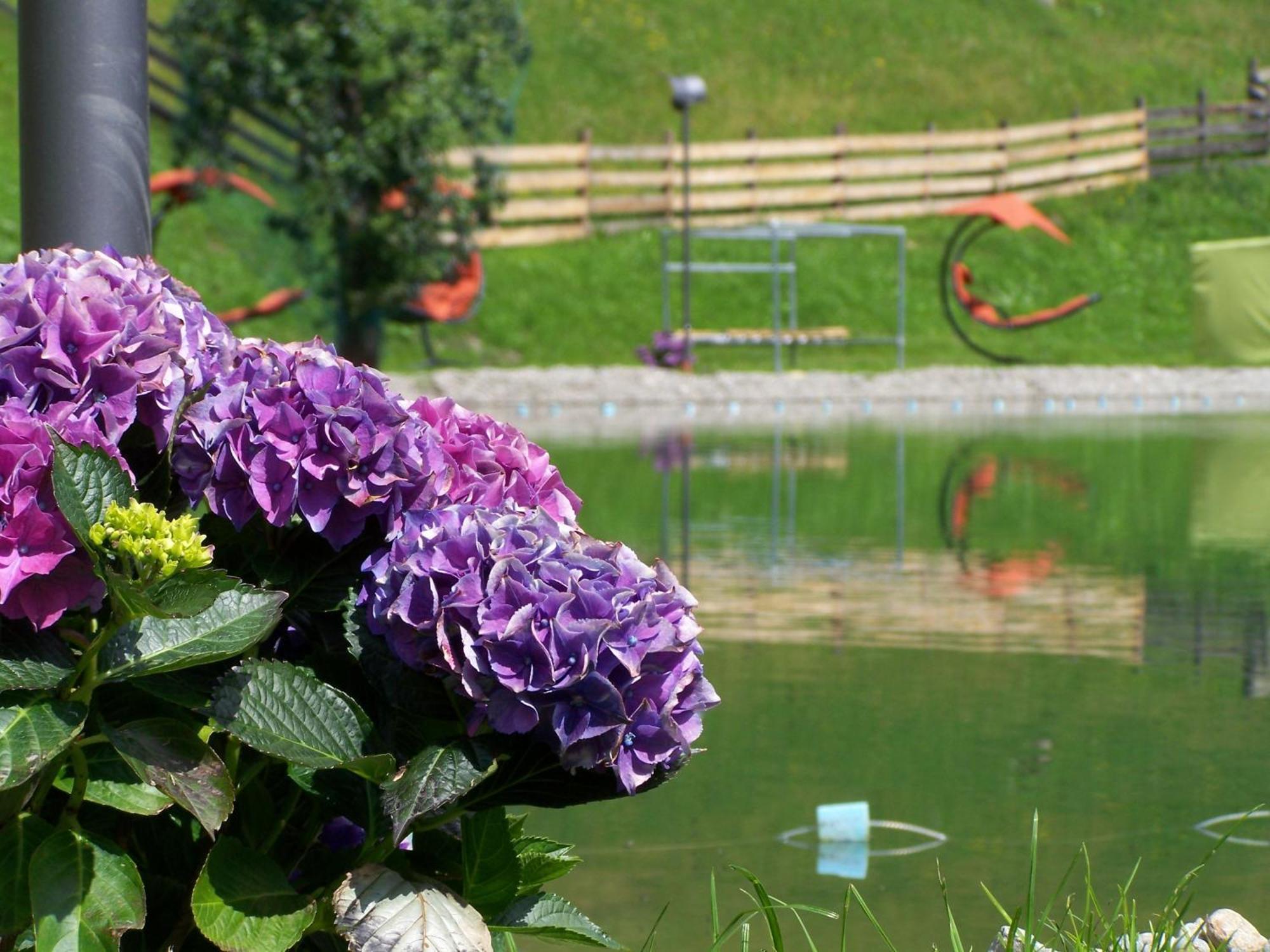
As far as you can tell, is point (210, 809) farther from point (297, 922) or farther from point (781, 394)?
point (781, 394)

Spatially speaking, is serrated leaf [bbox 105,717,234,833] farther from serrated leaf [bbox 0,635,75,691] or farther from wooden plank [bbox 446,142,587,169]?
wooden plank [bbox 446,142,587,169]

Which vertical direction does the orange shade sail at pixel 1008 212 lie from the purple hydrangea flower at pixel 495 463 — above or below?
above

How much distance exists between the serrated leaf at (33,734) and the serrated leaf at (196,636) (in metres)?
0.06

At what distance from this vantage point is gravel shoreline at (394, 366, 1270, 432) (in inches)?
755

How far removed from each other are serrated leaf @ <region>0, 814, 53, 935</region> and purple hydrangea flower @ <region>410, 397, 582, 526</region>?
0.63 m

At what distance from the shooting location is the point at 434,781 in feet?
6.50

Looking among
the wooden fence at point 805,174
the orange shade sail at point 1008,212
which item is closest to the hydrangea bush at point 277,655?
the orange shade sail at point 1008,212

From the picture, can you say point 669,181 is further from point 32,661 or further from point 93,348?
point 32,661

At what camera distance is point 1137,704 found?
555 centimetres

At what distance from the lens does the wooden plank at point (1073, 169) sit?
37.1 metres

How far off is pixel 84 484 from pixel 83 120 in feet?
3.02

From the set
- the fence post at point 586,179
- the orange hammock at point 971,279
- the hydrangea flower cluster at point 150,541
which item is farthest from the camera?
the fence post at point 586,179

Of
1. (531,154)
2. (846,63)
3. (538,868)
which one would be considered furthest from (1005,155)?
(538,868)

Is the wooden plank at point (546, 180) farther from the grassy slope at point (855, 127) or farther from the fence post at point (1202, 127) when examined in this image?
the fence post at point (1202, 127)
